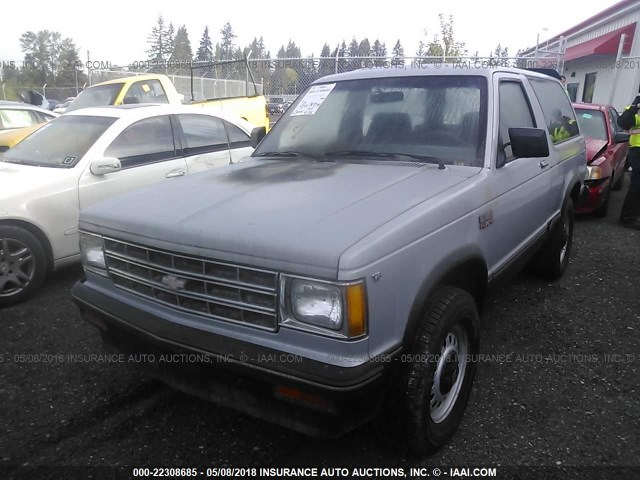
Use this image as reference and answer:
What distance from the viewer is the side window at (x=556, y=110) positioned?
13.6 feet

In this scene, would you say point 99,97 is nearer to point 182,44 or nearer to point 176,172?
point 176,172

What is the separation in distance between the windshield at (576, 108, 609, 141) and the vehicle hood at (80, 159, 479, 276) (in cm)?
631

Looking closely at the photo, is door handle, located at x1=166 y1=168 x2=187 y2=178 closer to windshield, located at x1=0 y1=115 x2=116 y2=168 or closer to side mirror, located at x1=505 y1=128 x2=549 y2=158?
windshield, located at x1=0 y1=115 x2=116 y2=168

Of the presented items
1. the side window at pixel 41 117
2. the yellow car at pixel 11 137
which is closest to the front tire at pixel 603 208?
the yellow car at pixel 11 137

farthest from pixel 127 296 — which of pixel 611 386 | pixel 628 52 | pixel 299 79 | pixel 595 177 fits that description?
pixel 628 52

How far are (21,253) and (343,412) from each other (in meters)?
3.45

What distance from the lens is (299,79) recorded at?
13.8 m

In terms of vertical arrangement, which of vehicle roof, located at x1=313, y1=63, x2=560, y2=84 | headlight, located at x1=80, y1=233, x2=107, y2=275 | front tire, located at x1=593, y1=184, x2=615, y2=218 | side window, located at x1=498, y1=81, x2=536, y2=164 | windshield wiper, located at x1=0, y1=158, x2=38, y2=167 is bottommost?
front tire, located at x1=593, y1=184, x2=615, y2=218

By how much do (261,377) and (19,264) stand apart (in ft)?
10.3

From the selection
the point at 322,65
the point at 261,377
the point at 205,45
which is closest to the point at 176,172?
the point at 261,377

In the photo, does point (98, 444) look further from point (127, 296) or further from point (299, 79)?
point (299, 79)

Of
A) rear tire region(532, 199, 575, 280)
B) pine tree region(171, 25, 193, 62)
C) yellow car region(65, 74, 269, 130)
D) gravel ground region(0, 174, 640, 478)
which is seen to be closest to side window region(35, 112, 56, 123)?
yellow car region(65, 74, 269, 130)

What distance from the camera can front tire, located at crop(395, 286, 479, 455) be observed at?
→ 6.97 feet

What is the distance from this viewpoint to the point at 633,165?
22.2ft
